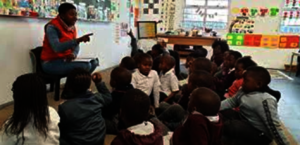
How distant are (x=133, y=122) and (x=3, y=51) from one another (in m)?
1.95

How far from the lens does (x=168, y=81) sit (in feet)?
9.29

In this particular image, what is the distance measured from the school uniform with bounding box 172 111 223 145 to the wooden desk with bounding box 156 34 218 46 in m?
5.04

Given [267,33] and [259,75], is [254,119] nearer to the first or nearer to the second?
[259,75]

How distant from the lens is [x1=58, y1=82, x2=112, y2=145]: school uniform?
63.3 inches

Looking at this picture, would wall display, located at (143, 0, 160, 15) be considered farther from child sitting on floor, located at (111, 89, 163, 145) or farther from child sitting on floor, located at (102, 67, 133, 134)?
child sitting on floor, located at (111, 89, 163, 145)

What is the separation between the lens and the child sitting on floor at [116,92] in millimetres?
2074

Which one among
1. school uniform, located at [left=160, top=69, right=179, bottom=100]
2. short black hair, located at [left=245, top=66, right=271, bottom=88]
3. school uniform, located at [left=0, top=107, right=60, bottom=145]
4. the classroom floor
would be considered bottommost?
the classroom floor

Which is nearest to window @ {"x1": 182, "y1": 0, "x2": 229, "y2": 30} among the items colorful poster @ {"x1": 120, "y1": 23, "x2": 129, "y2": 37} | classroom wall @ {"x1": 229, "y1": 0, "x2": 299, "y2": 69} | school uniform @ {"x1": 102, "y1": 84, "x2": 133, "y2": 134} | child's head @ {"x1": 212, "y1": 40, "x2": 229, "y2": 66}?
classroom wall @ {"x1": 229, "y1": 0, "x2": 299, "y2": 69}

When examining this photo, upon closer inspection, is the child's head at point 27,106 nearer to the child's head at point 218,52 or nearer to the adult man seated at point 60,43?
the adult man seated at point 60,43

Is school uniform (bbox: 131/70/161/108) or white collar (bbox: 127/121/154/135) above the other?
white collar (bbox: 127/121/154/135)

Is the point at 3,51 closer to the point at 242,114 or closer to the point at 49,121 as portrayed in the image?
the point at 49,121

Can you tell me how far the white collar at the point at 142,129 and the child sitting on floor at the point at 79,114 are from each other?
0.49 m

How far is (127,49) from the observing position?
20.5 feet

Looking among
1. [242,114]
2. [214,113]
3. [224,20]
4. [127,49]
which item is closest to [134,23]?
[127,49]
